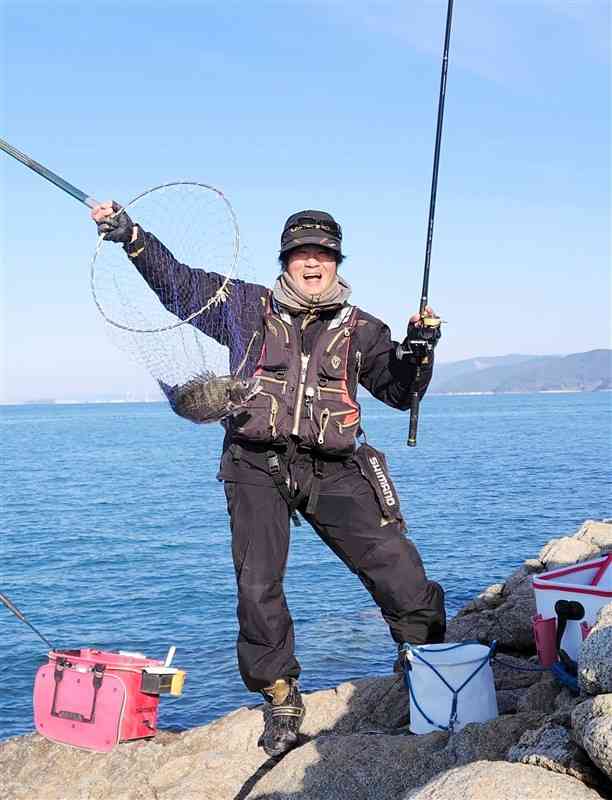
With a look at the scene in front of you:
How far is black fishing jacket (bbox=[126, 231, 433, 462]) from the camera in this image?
20.9 ft

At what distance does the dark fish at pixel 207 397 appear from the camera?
20.0ft

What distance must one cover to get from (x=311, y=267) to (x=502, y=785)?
3730 millimetres

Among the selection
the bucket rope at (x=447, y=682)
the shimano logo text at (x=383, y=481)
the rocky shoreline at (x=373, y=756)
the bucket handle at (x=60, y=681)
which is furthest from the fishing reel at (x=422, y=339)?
the bucket handle at (x=60, y=681)

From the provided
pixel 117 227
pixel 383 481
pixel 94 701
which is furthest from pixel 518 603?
pixel 117 227

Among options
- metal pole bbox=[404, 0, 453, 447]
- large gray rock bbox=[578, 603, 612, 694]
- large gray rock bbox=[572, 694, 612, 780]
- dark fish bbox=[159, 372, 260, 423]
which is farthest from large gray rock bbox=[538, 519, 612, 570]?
large gray rock bbox=[572, 694, 612, 780]

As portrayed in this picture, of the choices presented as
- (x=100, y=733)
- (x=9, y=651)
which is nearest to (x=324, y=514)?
(x=100, y=733)

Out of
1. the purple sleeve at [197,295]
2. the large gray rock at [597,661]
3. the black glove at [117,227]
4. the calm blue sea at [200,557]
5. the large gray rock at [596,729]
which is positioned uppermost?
the black glove at [117,227]

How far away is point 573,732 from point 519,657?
4104mm

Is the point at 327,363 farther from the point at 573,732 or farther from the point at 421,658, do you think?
the point at 573,732

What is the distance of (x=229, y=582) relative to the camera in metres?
19.0

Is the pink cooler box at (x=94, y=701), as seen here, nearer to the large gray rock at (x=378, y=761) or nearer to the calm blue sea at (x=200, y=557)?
the large gray rock at (x=378, y=761)

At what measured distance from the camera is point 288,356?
21.4ft

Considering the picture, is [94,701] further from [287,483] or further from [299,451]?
[299,451]

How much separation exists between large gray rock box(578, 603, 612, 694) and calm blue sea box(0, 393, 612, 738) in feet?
21.9
